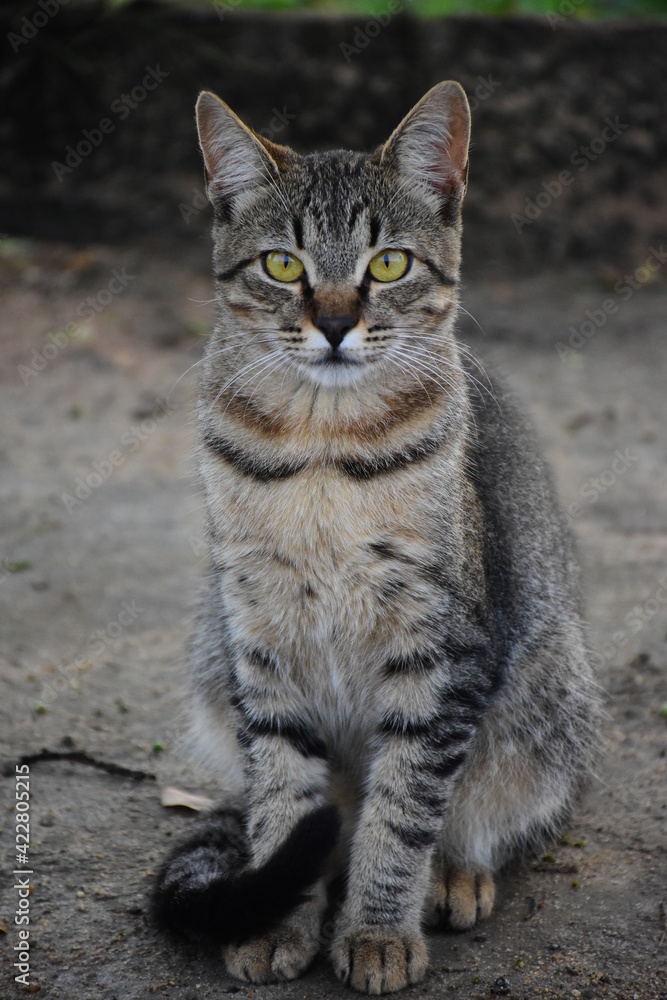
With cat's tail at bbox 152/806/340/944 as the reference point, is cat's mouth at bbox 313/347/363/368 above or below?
above

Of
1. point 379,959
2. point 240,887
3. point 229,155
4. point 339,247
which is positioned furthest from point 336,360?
point 379,959

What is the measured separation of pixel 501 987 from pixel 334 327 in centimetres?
167

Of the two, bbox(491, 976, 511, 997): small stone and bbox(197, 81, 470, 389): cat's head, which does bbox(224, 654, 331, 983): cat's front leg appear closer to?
bbox(491, 976, 511, 997): small stone

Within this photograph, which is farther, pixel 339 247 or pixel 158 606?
pixel 158 606

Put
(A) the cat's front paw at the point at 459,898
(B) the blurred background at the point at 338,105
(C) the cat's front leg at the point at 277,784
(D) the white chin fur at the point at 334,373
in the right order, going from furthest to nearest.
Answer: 1. (B) the blurred background at the point at 338,105
2. (A) the cat's front paw at the point at 459,898
3. (C) the cat's front leg at the point at 277,784
4. (D) the white chin fur at the point at 334,373

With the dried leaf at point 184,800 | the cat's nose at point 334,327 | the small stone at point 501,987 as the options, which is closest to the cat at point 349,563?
the cat's nose at point 334,327

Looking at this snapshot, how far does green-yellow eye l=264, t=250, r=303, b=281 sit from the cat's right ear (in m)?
0.25

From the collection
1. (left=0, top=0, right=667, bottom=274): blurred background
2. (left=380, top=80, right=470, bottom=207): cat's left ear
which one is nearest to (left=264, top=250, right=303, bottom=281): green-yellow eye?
(left=380, top=80, right=470, bottom=207): cat's left ear

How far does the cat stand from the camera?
258cm

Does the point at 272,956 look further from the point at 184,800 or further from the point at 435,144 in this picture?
the point at 435,144

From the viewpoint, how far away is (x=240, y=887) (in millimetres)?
2486

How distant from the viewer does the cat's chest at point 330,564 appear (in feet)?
8.47

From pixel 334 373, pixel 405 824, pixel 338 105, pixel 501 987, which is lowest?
pixel 501 987

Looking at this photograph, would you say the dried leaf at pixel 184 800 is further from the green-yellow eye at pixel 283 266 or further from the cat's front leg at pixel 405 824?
the green-yellow eye at pixel 283 266
